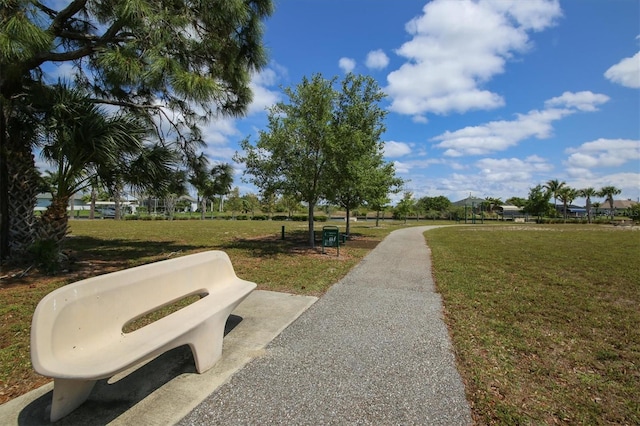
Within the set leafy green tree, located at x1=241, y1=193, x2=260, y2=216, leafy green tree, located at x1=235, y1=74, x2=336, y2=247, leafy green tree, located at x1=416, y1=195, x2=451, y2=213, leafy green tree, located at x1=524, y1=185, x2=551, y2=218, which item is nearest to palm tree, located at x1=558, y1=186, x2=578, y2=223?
leafy green tree, located at x1=524, y1=185, x2=551, y2=218

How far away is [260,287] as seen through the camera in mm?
5891

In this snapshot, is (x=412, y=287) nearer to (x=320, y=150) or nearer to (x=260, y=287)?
(x=260, y=287)

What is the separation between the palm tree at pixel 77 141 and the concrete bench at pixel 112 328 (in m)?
→ 4.02

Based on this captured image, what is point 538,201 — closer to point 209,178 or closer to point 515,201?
point 515,201

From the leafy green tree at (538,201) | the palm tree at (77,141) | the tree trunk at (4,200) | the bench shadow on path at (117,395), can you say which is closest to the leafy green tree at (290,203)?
the palm tree at (77,141)

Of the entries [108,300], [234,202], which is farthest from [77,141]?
[234,202]

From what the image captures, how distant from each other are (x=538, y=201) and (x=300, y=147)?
54782mm

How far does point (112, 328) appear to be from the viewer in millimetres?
2576

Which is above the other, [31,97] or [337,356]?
[31,97]

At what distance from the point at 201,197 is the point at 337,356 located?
777cm

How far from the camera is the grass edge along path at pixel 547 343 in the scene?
254cm

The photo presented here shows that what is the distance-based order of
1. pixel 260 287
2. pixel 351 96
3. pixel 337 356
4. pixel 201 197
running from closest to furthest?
pixel 337 356 → pixel 260 287 → pixel 201 197 → pixel 351 96

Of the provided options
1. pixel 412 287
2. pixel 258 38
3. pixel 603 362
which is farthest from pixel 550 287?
pixel 258 38

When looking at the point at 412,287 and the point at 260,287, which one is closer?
the point at 260,287
